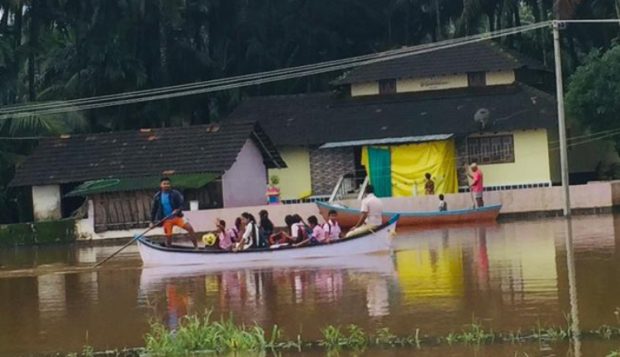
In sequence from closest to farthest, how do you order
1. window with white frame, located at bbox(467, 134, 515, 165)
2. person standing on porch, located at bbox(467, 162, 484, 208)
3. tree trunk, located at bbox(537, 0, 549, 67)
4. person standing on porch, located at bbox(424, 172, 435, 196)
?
person standing on porch, located at bbox(467, 162, 484, 208)
person standing on porch, located at bbox(424, 172, 435, 196)
window with white frame, located at bbox(467, 134, 515, 165)
tree trunk, located at bbox(537, 0, 549, 67)

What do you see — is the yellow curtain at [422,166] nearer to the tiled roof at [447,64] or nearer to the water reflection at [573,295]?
the tiled roof at [447,64]

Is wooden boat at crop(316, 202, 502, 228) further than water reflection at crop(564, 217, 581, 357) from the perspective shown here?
Yes

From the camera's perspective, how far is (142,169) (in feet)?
141

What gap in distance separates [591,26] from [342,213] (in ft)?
80.6

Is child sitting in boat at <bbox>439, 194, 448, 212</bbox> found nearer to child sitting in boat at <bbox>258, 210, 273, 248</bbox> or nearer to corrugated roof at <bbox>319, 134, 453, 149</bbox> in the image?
corrugated roof at <bbox>319, 134, 453, 149</bbox>

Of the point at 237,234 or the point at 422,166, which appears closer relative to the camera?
the point at 237,234

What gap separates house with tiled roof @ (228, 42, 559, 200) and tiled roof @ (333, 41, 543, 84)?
0.04 m

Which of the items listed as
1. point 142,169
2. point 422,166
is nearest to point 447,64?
point 422,166

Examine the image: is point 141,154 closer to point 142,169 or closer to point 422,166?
point 142,169

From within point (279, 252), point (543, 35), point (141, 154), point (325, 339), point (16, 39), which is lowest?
point (325, 339)

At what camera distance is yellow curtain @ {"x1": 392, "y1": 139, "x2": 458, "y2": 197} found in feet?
147

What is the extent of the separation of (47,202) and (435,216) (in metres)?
15.3

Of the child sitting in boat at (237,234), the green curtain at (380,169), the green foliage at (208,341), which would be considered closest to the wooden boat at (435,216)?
the green curtain at (380,169)

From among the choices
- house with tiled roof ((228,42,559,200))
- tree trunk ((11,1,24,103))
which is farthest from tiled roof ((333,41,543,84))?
tree trunk ((11,1,24,103))
